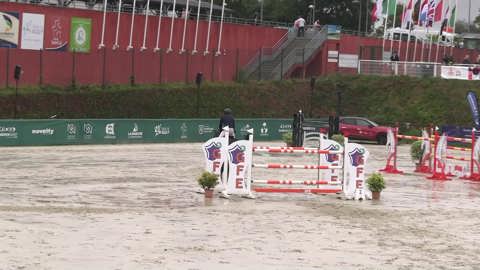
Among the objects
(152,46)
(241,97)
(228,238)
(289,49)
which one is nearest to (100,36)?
(152,46)

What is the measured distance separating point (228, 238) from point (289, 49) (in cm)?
5403

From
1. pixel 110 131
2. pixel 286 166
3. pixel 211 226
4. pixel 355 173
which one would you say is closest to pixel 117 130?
pixel 110 131

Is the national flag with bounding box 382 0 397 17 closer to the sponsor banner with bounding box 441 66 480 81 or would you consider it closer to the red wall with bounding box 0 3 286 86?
the sponsor banner with bounding box 441 66 480 81

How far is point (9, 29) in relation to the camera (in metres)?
50.3

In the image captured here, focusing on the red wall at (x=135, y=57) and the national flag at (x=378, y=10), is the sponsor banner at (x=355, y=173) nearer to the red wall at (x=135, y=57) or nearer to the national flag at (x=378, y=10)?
the red wall at (x=135, y=57)

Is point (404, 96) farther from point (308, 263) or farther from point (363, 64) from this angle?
point (308, 263)

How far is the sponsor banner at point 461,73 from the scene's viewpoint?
201 feet

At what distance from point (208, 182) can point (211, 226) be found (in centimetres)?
436

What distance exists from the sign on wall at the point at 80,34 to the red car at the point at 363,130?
618 inches

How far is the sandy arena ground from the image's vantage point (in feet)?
44.2

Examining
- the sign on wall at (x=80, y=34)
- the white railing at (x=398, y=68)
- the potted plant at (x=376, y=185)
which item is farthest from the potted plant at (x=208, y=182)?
the white railing at (x=398, y=68)

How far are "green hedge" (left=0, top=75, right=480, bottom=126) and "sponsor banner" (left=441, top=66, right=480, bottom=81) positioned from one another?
2.05ft

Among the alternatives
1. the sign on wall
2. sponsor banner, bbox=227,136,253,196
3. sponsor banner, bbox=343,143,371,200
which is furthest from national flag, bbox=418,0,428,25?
sponsor banner, bbox=227,136,253,196

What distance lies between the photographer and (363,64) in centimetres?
6744
